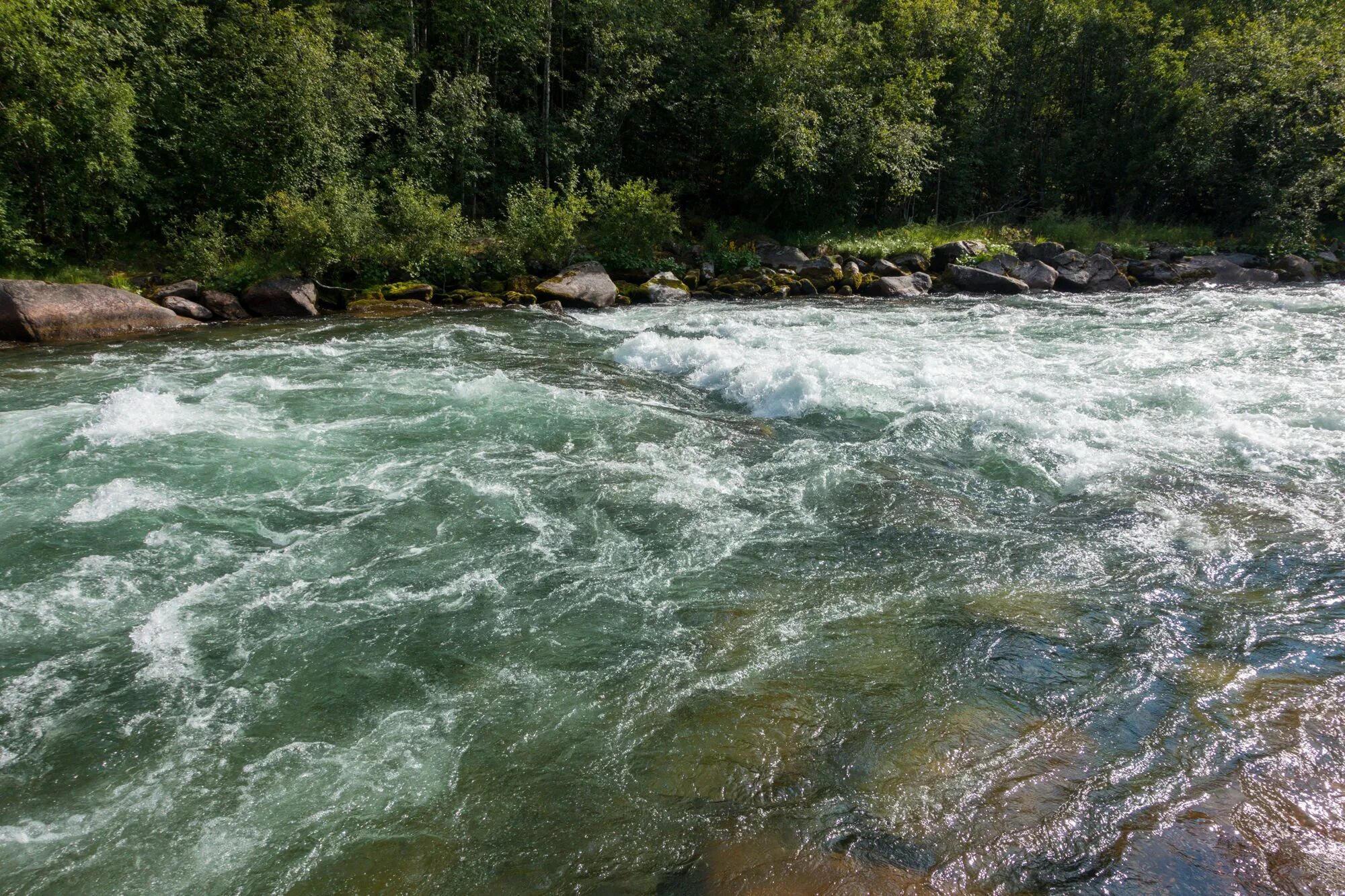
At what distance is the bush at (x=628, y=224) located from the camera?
22266 millimetres

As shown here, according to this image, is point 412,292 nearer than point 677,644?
No

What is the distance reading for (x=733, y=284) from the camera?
2236 centimetres

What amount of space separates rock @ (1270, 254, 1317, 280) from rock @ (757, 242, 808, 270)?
1482 centimetres

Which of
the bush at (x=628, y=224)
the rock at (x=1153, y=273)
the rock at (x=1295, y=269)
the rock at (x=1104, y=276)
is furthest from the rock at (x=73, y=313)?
the rock at (x=1295, y=269)

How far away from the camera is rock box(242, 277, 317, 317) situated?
17438 mm

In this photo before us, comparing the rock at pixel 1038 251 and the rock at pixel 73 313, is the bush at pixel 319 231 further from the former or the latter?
the rock at pixel 1038 251

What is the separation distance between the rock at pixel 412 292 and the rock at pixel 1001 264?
16.5 meters

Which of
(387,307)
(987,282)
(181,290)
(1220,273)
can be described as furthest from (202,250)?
(1220,273)

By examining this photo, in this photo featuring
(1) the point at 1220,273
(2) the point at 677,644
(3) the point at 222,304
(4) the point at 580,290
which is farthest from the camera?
(1) the point at 1220,273

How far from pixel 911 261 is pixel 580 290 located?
36.6 ft

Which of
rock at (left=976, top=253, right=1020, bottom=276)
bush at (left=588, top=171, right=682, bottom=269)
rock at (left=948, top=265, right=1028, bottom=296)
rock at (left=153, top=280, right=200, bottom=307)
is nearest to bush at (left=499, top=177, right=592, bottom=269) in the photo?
bush at (left=588, top=171, right=682, bottom=269)

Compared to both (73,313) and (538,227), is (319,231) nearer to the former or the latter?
(73,313)

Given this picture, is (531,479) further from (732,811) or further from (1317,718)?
(1317,718)

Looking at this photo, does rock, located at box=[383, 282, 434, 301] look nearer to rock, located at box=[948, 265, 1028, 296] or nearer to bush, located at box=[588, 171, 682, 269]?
bush, located at box=[588, 171, 682, 269]
